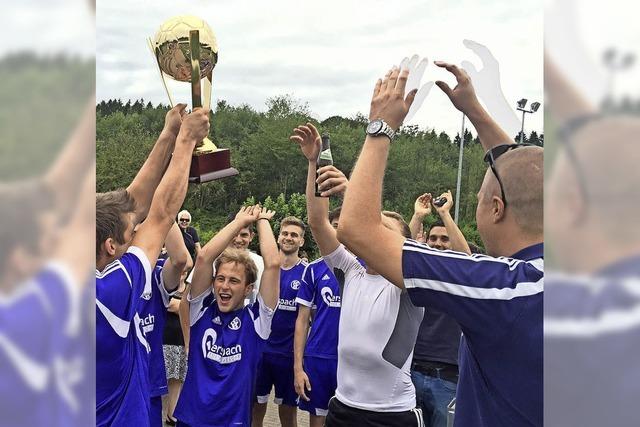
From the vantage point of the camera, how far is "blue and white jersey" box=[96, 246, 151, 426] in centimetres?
213

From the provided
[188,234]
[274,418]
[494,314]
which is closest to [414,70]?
[494,314]

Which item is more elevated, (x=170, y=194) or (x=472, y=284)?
(x=170, y=194)

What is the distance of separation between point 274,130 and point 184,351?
36.8 meters

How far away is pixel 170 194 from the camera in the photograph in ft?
7.64

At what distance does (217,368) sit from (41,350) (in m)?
3.12

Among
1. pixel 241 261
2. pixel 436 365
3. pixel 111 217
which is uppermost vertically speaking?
pixel 111 217

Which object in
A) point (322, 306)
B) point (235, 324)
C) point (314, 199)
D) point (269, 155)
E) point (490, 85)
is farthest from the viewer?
point (269, 155)

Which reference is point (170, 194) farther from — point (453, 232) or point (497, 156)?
point (453, 232)

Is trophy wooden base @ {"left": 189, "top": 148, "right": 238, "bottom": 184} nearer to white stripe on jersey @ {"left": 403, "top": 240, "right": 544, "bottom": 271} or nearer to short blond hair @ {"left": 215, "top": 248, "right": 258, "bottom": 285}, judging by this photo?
short blond hair @ {"left": 215, "top": 248, "right": 258, "bottom": 285}

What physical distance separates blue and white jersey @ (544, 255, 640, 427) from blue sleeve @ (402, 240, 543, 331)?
714 millimetres

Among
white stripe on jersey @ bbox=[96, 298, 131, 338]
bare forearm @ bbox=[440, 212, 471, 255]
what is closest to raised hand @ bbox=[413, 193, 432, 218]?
bare forearm @ bbox=[440, 212, 471, 255]

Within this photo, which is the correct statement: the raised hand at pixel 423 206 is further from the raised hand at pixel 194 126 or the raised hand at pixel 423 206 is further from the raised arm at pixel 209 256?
the raised hand at pixel 194 126

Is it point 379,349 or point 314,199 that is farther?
point 314,199

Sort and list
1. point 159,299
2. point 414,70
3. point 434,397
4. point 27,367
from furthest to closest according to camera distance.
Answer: point 434,397 → point 159,299 → point 414,70 → point 27,367
